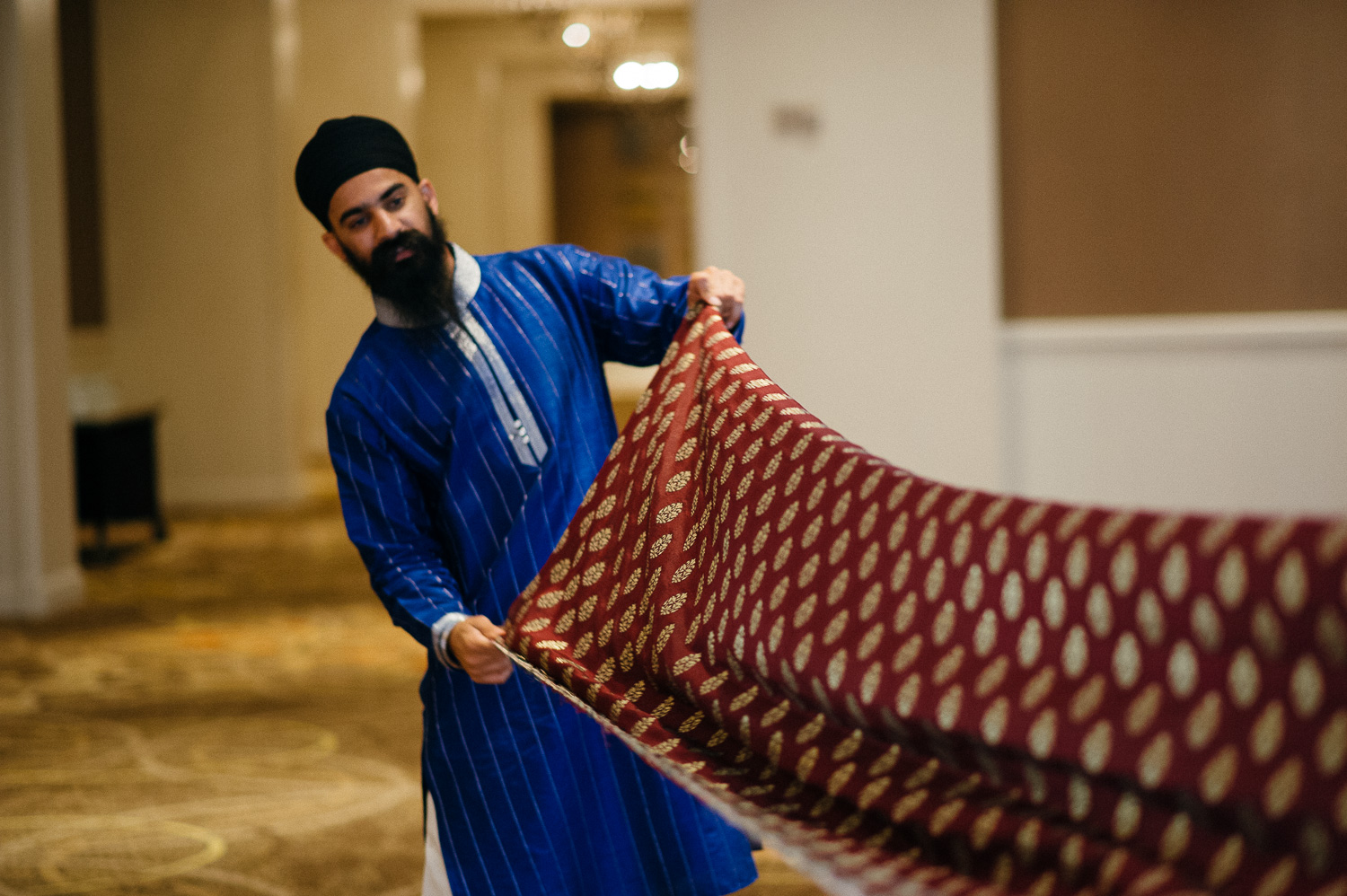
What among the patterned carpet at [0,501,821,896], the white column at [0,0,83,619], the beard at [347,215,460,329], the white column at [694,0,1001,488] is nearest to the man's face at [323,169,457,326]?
the beard at [347,215,460,329]

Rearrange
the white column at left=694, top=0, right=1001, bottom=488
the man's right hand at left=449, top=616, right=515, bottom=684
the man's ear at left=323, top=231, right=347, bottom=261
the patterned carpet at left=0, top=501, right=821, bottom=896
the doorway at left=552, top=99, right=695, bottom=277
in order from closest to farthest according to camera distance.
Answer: the man's right hand at left=449, top=616, right=515, bottom=684
the man's ear at left=323, top=231, right=347, bottom=261
the patterned carpet at left=0, top=501, right=821, bottom=896
the white column at left=694, top=0, right=1001, bottom=488
the doorway at left=552, top=99, right=695, bottom=277

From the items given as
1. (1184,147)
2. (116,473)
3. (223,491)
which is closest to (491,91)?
(223,491)

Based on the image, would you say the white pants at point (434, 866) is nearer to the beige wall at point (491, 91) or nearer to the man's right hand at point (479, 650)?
the man's right hand at point (479, 650)

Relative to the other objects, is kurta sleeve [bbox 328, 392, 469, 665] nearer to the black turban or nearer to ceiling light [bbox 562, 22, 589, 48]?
the black turban

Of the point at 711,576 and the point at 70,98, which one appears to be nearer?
the point at 711,576

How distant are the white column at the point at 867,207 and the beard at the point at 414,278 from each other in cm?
242

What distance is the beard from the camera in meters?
1.47

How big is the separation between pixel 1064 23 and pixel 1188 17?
1.21 ft

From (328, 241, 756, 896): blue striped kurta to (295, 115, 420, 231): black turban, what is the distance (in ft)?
0.56

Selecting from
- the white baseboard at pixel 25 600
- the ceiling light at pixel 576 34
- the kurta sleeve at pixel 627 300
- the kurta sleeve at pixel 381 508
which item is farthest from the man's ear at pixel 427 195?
the ceiling light at pixel 576 34

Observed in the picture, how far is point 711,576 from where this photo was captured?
1199 millimetres

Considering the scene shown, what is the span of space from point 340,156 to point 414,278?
18cm

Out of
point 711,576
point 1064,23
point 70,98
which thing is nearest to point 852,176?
point 1064,23

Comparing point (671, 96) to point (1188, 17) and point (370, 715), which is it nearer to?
point (1188, 17)
